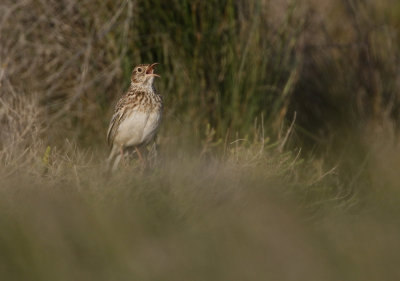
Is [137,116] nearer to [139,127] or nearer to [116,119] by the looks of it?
[139,127]

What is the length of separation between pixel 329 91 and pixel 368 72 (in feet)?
1.46

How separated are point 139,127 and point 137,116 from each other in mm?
74

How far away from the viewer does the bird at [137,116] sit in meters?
5.09

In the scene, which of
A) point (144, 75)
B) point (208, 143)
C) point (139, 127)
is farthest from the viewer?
point (208, 143)

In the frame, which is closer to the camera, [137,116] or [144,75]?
[137,116]

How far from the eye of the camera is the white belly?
5074 mm

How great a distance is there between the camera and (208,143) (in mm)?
5730

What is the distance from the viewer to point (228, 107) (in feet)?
20.9

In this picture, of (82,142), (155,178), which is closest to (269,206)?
(155,178)

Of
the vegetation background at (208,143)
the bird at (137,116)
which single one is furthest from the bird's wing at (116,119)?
the vegetation background at (208,143)

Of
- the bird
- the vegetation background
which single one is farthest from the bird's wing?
the vegetation background

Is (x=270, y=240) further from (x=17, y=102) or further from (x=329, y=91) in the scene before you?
(x=329, y=91)

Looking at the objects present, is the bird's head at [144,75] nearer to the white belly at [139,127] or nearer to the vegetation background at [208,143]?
the white belly at [139,127]

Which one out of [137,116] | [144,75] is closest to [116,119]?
[137,116]
